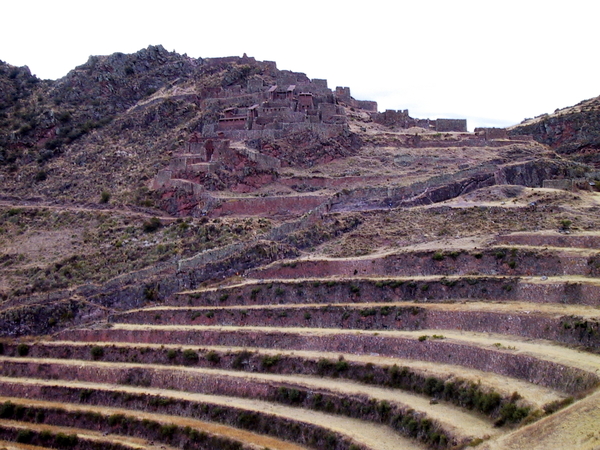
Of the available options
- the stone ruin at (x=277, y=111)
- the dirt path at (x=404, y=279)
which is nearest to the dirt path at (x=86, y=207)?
the stone ruin at (x=277, y=111)

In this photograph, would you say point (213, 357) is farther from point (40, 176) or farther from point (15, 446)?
point (40, 176)

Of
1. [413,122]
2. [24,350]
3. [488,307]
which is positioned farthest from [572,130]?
[24,350]

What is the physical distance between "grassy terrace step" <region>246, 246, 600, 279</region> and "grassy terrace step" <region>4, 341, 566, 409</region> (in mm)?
6721

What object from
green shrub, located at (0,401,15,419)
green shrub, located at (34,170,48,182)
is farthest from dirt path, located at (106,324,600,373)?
green shrub, located at (34,170,48,182)

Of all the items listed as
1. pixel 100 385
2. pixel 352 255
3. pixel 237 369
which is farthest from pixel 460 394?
pixel 100 385

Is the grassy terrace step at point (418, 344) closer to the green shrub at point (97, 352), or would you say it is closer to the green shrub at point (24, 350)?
the green shrub at point (97, 352)

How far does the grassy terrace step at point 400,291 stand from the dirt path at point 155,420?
790 cm

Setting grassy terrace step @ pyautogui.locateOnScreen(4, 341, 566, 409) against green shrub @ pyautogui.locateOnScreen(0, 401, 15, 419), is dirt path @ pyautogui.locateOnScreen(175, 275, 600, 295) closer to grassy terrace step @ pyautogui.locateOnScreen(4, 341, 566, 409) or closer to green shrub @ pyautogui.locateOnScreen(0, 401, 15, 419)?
grassy terrace step @ pyautogui.locateOnScreen(4, 341, 566, 409)

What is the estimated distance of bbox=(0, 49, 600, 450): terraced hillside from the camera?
27.7m

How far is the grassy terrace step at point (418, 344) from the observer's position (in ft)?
84.2

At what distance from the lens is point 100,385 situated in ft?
127

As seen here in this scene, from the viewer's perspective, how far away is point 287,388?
3225cm

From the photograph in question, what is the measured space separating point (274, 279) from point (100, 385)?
10.4 meters

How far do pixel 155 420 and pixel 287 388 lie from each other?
626 cm
